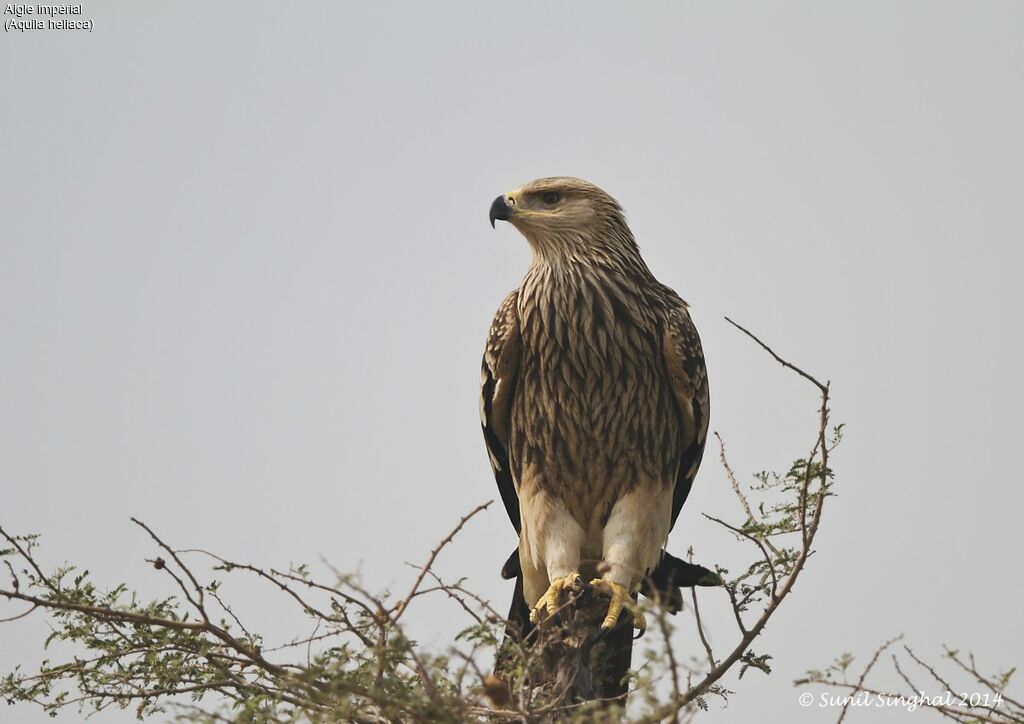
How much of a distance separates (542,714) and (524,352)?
231 cm

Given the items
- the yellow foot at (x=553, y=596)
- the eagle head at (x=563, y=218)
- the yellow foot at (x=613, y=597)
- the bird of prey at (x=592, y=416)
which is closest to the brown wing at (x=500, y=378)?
the bird of prey at (x=592, y=416)

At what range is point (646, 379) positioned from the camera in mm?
5453

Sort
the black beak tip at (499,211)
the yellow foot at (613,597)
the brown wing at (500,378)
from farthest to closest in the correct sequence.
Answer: the black beak tip at (499,211) → the brown wing at (500,378) → the yellow foot at (613,597)

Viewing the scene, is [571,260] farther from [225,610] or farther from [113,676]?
[113,676]

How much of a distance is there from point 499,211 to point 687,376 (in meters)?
1.24

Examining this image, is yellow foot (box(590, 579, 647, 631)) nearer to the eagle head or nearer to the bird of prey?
the bird of prey

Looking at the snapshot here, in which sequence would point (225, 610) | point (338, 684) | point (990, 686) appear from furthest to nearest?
point (225, 610), point (990, 686), point (338, 684)

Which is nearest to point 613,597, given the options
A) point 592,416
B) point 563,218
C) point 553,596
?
point 553,596

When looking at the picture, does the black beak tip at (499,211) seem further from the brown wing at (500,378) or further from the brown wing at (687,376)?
the brown wing at (687,376)

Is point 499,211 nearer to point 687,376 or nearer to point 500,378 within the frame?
point 500,378

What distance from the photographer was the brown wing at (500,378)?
222 inches

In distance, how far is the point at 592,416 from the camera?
540 centimetres

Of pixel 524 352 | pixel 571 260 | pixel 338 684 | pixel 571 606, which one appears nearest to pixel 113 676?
pixel 338 684

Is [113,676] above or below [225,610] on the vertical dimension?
below
